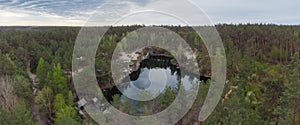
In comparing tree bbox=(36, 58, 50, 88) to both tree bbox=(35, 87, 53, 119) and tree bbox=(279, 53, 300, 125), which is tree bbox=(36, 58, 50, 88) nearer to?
tree bbox=(35, 87, 53, 119)

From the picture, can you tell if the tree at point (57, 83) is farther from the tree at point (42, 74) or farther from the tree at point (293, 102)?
the tree at point (293, 102)

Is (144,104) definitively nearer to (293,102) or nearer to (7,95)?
(293,102)

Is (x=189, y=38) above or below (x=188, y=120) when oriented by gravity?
above

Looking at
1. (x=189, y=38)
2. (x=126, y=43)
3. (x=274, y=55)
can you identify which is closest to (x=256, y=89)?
(x=274, y=55)

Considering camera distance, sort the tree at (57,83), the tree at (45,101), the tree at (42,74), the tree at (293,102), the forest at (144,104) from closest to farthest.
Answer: the tree at (293,102) → the forest at (144,104) → the tree at (45,101) → the tree at (57,83) → the tree at (42,74)

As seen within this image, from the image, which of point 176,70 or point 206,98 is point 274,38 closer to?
point 176,70

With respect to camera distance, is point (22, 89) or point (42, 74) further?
point (42, 74)

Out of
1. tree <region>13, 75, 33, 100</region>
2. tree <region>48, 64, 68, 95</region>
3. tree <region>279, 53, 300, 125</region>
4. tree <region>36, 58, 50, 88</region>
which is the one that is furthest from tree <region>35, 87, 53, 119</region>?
tree <region>279, 53, 300, 125</region>

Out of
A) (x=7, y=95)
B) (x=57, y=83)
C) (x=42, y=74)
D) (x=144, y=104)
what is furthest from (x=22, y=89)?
(x=144, y=104)

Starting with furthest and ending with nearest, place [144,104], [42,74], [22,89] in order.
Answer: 1. [42,74]
2. [22,89]
3. [144,104]

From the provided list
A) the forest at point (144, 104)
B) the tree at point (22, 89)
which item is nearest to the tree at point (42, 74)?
the forest at point (144, 104)

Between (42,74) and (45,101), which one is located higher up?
(42,74)
